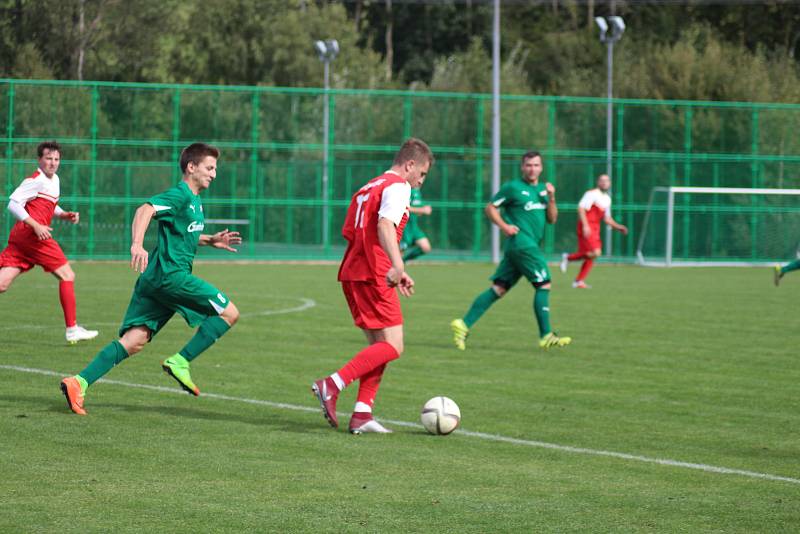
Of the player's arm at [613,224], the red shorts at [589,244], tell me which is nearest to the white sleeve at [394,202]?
the red shorts at [589,244]

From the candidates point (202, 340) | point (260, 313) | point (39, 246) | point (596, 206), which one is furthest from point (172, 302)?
point (596, 206)

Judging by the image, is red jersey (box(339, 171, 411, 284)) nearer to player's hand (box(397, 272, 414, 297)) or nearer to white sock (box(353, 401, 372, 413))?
player's hand (box(397, 272, 414, 297))

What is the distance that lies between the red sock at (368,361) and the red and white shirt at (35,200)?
545 cm

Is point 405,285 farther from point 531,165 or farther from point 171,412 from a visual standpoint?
point 531,165

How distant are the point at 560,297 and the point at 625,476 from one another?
13864 millimetres

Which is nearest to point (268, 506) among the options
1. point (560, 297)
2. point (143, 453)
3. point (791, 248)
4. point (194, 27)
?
point (143, 453)

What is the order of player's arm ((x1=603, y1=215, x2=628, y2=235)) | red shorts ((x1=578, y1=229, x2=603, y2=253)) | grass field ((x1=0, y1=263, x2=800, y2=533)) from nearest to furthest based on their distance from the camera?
grass field ((x1=0, y1=263, x2=800, y2=533))
red shorts ((x1=578, y1=229, x2=603, y2=253))
player's arm ((x1=603, y1=215, x2=628, y2=235))

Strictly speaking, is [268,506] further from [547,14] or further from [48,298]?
[547,14]

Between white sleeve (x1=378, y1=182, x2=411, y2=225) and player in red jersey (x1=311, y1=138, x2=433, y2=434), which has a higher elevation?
white sleeve (x1=378, y1=182, x2=411, y2=225)

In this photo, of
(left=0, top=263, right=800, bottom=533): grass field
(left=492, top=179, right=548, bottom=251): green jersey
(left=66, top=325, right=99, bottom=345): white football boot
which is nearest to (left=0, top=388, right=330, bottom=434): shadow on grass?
(left=0, top=263, right=800, bottom=533): grass field

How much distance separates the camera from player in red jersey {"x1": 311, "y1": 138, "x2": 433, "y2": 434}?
8.16m

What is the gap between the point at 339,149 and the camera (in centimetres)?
3409

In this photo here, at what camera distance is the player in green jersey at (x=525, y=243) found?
524 inches

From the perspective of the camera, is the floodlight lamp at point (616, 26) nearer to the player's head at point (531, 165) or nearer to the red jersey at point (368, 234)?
the player's head at point (531, 165)
